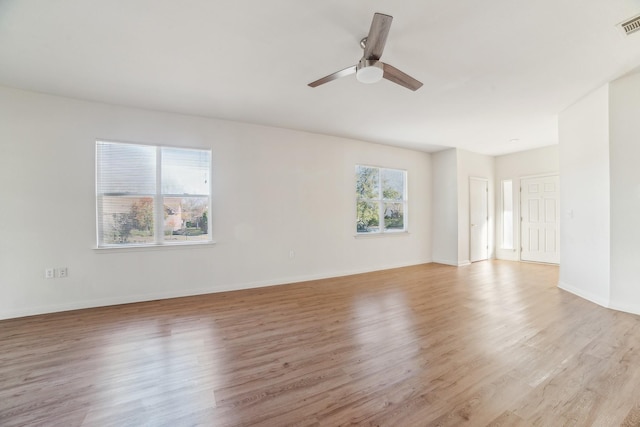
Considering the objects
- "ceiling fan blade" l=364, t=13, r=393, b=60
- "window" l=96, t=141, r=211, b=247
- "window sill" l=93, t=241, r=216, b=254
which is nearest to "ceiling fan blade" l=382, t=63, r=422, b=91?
"ceiling fan blade" l=364, t=13, r=393, b=60

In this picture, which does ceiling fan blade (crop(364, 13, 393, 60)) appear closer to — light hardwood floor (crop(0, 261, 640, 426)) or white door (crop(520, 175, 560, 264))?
light hardwood floor (crop(0, 261, 640, 426))

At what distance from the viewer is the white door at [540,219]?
19.7 feet

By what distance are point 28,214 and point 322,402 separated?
13.5 feet

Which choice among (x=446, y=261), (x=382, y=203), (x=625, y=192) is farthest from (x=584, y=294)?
(x=382, y=203)

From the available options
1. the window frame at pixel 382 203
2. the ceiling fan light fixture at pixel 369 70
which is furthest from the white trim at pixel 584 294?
the ceiling fan light fixture at pixel 369 70

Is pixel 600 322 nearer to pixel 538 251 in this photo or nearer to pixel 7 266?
pixel 538 251

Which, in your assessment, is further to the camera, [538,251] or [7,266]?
[538,251]

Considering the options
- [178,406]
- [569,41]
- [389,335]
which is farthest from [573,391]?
[569,41]

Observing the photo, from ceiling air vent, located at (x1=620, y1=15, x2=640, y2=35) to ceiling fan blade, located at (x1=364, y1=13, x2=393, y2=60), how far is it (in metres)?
2.01

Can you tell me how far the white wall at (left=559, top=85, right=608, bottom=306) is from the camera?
10.9 feet

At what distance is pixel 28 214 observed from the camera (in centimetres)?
325

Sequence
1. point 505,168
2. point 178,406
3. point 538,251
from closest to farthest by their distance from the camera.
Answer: point 178,406 < point 538,251 < point 505,168

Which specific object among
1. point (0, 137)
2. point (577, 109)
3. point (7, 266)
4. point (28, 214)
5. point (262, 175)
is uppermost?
point (577, 109)

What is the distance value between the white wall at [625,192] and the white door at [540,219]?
3271mm
